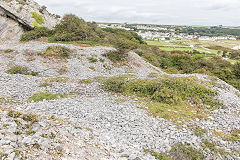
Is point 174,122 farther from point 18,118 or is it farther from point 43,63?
point 43,63

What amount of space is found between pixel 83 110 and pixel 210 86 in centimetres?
1140

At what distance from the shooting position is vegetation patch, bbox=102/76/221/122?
9.80 metres

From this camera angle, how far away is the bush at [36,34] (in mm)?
29906

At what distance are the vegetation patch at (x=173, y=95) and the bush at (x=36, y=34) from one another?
25.1 m

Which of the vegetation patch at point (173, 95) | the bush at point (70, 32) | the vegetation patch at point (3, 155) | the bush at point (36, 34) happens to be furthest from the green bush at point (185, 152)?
the bush at point (36, 34)

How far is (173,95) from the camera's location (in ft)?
38.0

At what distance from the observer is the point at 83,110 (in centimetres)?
937

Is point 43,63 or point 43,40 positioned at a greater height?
point 43,40

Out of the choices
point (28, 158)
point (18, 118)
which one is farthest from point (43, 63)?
point (28, 158)

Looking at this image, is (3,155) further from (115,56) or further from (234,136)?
(115,56)

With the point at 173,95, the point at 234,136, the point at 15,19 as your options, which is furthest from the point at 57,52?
the point at 234,136

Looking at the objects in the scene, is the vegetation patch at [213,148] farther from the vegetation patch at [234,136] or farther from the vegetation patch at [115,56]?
the vegetation patch at [115,56]

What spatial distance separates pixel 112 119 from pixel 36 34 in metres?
30.4

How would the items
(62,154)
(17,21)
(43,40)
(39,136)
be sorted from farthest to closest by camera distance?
(17,21) < (43,40) < (39,136) < (62,154)
